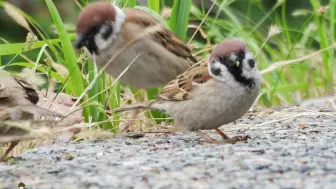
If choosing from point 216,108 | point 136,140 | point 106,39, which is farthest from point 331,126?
point 106,39

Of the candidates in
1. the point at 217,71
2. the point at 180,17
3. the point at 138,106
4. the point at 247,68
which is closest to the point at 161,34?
the point at 180,17

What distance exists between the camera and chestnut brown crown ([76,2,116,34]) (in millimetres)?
3906

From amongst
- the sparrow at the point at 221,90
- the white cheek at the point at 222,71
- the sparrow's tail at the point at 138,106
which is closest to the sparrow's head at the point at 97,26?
the sparrow's tail at the point at 138,106

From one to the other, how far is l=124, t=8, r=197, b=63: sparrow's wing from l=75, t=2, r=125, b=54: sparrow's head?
4.5 inches

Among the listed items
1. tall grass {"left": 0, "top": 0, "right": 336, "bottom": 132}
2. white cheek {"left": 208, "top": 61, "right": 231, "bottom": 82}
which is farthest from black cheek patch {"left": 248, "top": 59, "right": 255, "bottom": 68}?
tall grass {"left": 0, "top": 0, "right": 336, "bottom": 132}

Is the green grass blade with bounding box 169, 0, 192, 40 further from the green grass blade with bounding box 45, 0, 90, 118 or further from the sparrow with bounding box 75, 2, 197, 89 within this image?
the green grass blade with bounding box 45, 0, 90, 118

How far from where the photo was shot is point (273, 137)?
11.4ft

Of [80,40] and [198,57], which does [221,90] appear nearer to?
[80,40]

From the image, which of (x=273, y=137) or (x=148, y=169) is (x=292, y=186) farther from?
(x=273, y=137)

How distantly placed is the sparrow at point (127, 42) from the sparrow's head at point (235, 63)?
2.19ft

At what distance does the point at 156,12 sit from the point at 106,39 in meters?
0.33

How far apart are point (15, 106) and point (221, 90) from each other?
2.73ft

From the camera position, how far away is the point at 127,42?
4.03 meters

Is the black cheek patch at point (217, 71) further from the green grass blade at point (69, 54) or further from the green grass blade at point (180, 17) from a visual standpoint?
the green grass blade at point (180, 17)
